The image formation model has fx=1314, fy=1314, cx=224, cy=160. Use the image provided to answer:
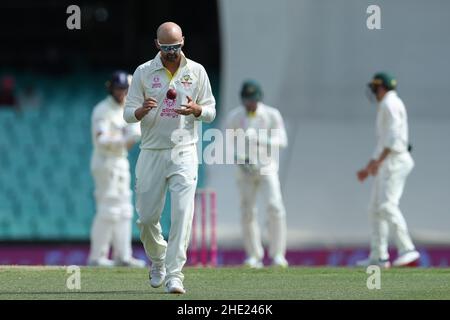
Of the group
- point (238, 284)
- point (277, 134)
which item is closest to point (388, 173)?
point (277, 134)

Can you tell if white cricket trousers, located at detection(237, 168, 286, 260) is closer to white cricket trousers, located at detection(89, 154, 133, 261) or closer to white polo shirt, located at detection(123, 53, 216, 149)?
white cricket trousers, located at detection(89, 154, 133, 261)

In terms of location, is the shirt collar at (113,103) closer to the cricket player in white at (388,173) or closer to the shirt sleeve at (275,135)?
the shirt sleeve at (275,135)

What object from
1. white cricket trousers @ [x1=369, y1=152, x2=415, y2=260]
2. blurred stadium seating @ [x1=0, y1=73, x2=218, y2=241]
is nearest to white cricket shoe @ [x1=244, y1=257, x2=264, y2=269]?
white cricket trousers @ [x1=369, y1=152, x2=415, y2=260]

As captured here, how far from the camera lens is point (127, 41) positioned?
2172 centimetres

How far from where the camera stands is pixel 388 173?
13.0m

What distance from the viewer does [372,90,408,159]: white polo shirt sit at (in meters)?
12.9

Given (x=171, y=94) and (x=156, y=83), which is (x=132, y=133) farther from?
(x=171, y=94)

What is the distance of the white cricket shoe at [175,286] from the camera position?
9008 mm

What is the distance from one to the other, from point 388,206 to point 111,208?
3081 mm

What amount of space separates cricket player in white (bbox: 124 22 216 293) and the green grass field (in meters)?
0.44
